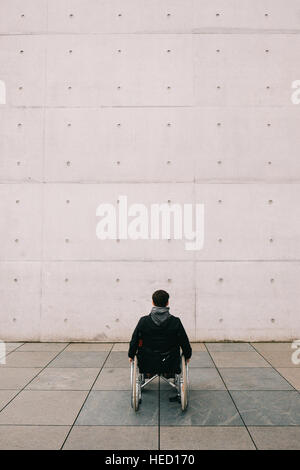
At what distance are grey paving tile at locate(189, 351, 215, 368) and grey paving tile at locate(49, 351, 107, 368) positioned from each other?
1.48 metres

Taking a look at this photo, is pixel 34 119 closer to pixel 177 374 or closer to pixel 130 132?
pixel 130 132

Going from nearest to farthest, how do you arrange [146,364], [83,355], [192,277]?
[146,364] < [83,355] < [192,277]

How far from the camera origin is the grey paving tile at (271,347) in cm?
649

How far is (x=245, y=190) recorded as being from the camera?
23.2 ft

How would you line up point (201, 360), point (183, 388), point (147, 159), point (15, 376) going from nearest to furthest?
point (183, 388)
point (15, 376)
point (201, 360)
point (147, 159)

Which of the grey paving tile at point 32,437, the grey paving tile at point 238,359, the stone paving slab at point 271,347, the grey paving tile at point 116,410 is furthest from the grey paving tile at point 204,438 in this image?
the stone paving slab at point 271,347

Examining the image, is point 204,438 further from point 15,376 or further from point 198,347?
point 198,347

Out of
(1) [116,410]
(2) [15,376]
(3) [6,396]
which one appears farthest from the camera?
(2) [15,376]

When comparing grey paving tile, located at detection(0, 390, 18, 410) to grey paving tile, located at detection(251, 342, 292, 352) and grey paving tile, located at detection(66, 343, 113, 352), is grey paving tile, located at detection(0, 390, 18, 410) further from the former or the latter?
grey paving tile, located at detection(251, 342, 292, 352)

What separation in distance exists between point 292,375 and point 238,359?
93 centimetres

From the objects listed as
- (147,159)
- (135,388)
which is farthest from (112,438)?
(147,159)

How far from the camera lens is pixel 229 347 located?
662 cm

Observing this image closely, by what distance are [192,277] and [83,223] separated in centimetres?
239
